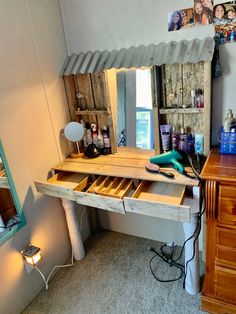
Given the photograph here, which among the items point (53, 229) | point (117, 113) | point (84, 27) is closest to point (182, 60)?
point (117, 113)

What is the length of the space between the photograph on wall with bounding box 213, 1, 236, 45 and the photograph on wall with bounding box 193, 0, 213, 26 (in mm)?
27

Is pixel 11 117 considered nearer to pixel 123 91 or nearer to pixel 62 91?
pixel 62 91

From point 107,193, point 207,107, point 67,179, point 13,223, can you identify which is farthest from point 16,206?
point 207,107

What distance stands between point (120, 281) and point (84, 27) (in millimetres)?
1926

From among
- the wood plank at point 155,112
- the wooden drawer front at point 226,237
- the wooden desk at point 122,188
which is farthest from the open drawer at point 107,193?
the wooden drawer front at point 226,237

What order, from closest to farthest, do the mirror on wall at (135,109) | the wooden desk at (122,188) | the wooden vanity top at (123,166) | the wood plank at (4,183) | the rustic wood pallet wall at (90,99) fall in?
the wooden desk at (122,188), the wooden vanity top at (123,166), the wood plank at (4,183), the mirror on wall at (135,109), the rustic wood pallet wall at (90,99)

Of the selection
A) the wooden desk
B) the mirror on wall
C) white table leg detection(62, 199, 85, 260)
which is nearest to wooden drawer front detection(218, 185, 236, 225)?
the wooden desk

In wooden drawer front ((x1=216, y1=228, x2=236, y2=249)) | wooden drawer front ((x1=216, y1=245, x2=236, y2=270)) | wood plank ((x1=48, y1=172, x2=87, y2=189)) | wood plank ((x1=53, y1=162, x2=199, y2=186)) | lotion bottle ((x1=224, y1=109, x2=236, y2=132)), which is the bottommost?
wooden drawer front ((x1=216, y1=245, x2=236, y2=270))

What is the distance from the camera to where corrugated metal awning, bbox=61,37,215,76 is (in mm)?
1441

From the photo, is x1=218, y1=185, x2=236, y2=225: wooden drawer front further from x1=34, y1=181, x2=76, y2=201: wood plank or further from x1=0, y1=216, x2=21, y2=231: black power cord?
x1=0, y1=216, x2=21, y2=231: black power cord

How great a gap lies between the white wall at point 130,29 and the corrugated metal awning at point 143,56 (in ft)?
0.20

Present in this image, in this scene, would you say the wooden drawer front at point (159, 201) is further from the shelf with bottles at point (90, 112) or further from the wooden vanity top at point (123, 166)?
the shelf with bottles at point (90, 112)

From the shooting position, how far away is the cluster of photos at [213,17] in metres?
1.40

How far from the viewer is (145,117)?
1.81 m
